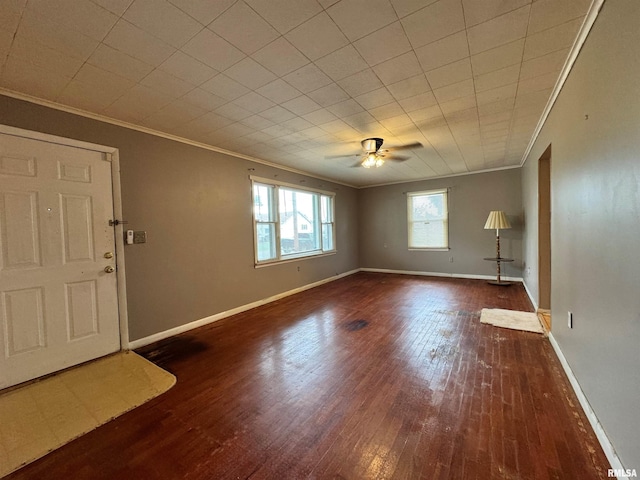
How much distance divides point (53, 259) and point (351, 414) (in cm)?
299

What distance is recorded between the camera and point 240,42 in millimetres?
1742

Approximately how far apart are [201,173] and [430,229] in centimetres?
Result: 554

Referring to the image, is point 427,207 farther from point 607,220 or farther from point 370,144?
point 607,220

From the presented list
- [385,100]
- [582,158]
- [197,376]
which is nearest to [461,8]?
[385,100]

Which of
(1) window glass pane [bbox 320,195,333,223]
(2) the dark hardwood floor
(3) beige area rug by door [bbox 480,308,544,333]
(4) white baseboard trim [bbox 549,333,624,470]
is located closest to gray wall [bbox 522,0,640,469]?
(4) white baseboard trim [bbox 549,333,624,470]

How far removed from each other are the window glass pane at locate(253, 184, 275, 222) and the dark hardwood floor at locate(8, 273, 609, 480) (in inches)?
84.0

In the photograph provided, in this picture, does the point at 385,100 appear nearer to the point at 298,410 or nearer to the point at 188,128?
the point at 188,128

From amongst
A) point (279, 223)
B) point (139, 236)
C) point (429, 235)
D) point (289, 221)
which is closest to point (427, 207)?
point (429, 235)

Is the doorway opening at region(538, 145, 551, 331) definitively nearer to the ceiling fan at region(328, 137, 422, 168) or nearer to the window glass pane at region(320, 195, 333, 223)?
the ceiling fan at region(328, 137, 422, 168)

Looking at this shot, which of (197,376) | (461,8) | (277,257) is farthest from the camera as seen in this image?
(277,257)

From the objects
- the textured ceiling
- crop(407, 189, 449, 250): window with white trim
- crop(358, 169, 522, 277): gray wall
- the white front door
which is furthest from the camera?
crop(407, 189, 449, 250): window with white trim

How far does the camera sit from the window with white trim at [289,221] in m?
4.72

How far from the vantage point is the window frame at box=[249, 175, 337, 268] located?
14.9 ft

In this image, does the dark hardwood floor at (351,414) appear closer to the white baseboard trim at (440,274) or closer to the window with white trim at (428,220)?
the white baseboard trim at (440,274)
